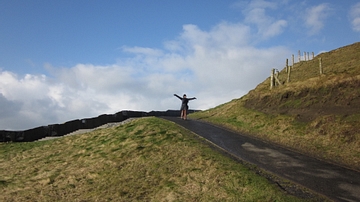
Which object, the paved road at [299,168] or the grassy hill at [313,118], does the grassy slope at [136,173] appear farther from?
the grassy hill at [313,118]

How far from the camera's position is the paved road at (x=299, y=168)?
1024 cm

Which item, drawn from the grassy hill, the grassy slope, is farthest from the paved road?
the grassy slope

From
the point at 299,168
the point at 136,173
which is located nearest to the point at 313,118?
the point at 299,168

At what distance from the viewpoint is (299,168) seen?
12.6m

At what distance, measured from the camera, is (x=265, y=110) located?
26.5 meters

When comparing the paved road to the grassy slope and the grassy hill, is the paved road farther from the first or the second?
the grassy slope

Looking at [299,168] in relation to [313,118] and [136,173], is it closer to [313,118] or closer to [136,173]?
[136,173]

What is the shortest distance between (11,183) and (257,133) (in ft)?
47.8

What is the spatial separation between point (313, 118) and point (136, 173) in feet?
41.8

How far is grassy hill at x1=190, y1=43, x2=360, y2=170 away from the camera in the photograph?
1595 cm

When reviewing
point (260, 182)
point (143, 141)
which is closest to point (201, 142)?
point (143, 141)

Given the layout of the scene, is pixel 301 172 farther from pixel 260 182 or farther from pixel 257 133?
pixel 257 133

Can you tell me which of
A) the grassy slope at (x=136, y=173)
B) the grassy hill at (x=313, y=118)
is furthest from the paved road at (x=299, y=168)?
the grassy slope at (x=136, y=173)

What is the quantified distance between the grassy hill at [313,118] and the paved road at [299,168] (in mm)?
1211
